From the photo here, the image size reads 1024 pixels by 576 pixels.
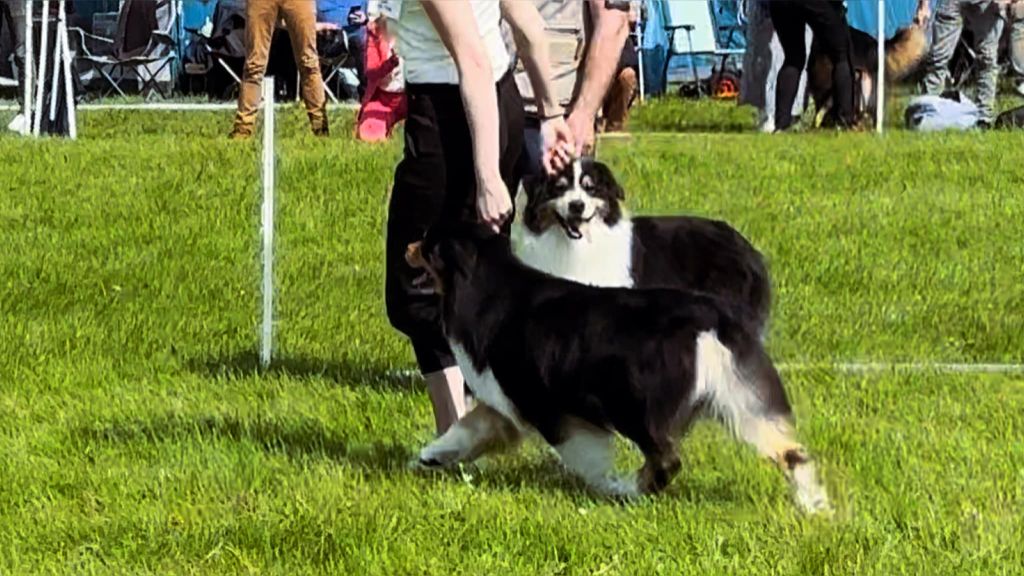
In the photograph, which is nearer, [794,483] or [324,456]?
[794,483]

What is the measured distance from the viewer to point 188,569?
4.18 meters

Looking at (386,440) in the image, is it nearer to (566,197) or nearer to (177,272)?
(566,197)

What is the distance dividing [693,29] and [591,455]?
54.5 ft

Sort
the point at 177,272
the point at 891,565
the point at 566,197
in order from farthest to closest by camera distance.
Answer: the point at 177,272 → the point at 566,197 → the point at 891,565

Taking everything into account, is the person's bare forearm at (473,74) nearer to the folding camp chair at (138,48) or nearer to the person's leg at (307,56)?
the person's leg at (307,56)

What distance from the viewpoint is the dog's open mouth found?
5.73 m

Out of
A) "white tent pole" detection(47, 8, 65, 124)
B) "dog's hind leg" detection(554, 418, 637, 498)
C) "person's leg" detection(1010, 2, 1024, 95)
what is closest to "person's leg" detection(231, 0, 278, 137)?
"white tent pole" detection(47, 8, 65, 124)

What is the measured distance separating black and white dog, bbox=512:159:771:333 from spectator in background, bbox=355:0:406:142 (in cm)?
660

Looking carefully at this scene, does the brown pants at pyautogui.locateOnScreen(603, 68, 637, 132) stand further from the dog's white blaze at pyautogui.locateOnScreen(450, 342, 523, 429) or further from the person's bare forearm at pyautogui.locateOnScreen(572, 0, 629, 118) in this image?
the dog's white blaze at pyautogui.locateOnScreen(450, 342, 523, 429)

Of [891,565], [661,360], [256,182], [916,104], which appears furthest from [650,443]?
[916,104]

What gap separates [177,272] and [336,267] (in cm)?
90

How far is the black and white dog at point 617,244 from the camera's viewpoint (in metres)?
5.71

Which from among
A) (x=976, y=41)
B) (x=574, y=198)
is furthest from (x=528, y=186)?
(x=976, y=41)

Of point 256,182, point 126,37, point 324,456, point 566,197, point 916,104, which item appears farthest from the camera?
point 126,37
